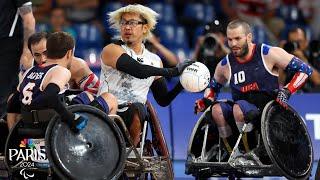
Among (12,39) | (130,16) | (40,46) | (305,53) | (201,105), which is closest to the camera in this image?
(130,16)

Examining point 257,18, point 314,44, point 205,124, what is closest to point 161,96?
point 205,124

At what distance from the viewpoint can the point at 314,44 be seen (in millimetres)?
14047

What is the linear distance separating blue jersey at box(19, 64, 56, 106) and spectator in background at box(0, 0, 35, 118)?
144 cm

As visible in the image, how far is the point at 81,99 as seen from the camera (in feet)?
30.9

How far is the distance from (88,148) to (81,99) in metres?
0.78

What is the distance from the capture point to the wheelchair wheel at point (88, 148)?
8547 millimetres

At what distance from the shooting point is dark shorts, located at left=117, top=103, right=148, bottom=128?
9430 millimetres

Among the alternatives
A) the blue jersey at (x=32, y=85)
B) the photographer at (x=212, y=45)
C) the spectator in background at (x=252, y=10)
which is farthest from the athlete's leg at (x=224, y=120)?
the spectator in background at (x=252, y=10)

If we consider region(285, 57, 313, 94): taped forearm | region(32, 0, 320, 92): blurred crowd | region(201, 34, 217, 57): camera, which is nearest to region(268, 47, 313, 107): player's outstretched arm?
region(285, 57, 313, 94): taped forearm

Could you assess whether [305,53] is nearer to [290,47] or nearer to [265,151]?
[290,47]

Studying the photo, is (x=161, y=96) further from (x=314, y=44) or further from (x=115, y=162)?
(x=314, y=44)

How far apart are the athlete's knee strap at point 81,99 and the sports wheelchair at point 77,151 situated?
0.37 m

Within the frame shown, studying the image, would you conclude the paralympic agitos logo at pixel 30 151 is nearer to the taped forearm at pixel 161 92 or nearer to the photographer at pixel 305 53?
the taped forearm at pixel 161 92

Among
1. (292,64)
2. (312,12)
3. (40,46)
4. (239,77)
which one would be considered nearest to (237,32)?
(239,77)
